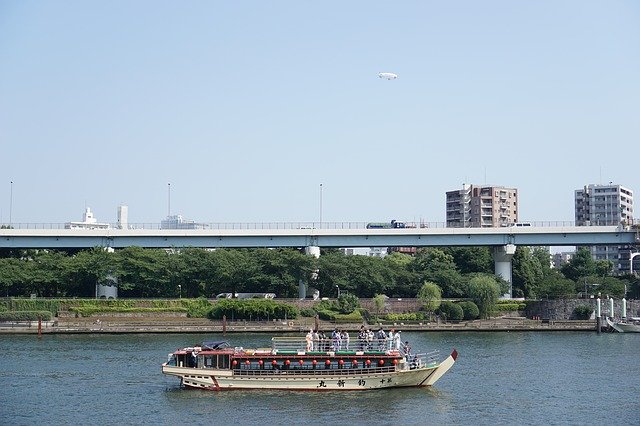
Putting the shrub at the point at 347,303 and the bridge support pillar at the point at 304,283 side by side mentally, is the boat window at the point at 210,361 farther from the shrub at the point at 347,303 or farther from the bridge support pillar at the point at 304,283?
the bridge support pillar at the point at 304,283

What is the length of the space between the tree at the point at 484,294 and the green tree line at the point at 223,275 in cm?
67

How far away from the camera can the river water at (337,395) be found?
51.0m

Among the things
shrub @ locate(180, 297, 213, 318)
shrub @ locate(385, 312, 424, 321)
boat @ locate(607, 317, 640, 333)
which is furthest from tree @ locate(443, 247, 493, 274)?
shrub @ locate(180, 297, 213, 318)

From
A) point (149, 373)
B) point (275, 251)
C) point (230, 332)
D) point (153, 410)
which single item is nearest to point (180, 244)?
point (275, 251)

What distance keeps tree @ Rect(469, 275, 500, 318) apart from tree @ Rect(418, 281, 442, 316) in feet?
14.2

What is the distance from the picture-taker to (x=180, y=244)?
128375mm

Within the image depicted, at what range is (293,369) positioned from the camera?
59.3 meters

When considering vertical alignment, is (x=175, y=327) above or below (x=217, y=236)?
below

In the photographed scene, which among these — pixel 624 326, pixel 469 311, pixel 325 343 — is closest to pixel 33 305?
pixel 469 311

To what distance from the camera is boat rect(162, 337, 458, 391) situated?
194 feet

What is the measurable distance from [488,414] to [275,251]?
73.4 metres

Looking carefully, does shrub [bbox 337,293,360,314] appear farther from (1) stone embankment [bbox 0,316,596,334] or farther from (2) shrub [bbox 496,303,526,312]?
(2) shrub [bbox 496,303,526,312]

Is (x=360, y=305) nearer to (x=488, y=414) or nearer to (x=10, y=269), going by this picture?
(x=10, y=269)

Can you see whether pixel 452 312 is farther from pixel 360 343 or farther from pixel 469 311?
pixel 360 343
